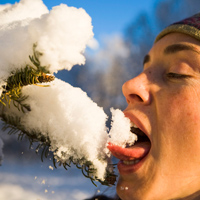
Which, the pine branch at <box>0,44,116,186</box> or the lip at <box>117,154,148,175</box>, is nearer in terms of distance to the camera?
the pine branch at <box>0,44,116,186</box>

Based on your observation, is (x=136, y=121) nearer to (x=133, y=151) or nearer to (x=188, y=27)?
(x=133, y=151)

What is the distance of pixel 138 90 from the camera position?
3.40 feet

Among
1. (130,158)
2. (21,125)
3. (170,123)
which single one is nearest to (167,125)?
(170,123)

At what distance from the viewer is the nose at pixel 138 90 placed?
3.39 feet

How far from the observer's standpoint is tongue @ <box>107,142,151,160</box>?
1015mm

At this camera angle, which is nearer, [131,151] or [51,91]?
[51,91]

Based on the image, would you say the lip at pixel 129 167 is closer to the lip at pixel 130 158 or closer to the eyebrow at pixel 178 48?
the lip at pixel 130 158

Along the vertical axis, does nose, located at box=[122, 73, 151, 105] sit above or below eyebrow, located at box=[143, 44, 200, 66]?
below

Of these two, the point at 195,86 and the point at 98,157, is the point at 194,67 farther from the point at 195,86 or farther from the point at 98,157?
the point at 98,157

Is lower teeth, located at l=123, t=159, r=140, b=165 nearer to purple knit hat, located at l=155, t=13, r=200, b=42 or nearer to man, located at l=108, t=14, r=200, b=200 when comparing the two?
man, located at l=108, t=14, r=200, b=200

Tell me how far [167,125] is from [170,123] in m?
0.01

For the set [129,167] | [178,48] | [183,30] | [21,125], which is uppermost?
[183,30]

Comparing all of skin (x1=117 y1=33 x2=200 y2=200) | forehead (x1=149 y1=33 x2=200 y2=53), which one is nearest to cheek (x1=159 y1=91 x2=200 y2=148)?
skin (x1=117 y1=33 x2=200 y2=200)

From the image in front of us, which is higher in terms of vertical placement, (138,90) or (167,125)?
(138,90)
